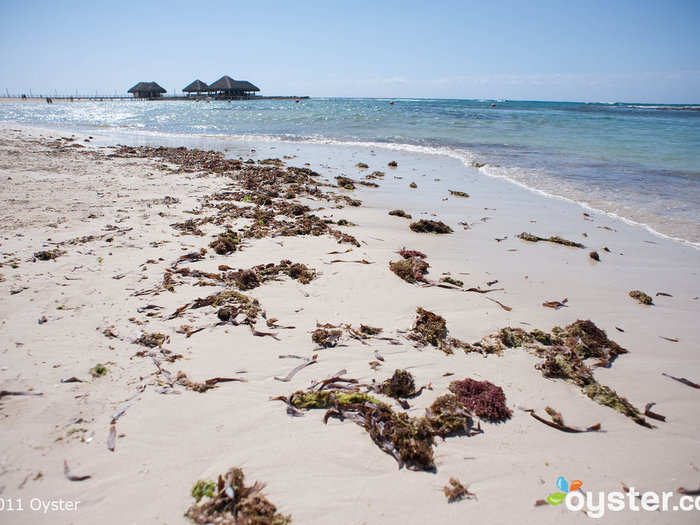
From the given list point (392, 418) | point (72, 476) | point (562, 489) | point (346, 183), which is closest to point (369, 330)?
point (392, 418)

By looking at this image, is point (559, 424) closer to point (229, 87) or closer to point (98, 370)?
point (98, 370)

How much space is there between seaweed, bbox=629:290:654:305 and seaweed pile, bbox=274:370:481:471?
3.48 meters

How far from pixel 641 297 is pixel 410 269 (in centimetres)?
301

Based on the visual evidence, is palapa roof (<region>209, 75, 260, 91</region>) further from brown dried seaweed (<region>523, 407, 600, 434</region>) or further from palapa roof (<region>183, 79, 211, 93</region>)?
brown dried seaweed (<region>523, 407, 600, 434</region>)

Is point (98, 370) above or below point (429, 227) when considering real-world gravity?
below

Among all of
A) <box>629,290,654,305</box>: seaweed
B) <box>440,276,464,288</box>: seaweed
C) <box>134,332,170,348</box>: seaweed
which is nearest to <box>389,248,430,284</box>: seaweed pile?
<box>440,276,464,288</box>: seaweed

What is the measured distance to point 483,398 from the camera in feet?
9.54

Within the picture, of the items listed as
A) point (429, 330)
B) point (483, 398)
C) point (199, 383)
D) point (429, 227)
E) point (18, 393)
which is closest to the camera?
point (18, 393)

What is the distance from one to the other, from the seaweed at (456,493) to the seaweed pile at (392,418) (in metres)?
0.17

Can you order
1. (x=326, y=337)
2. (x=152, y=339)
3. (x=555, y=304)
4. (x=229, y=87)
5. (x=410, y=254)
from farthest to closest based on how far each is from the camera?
1. (x=229, y=87)
2. (x=410, y=254)
3. (x=555, y=304)
4. (x=326, y=337)
5. (x=152, y=339)

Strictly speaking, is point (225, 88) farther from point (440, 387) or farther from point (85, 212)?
point (440, 387)

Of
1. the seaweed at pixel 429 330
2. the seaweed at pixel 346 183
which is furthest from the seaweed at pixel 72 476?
the seaweed at pixel 346 183

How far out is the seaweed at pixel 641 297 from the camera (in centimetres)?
466

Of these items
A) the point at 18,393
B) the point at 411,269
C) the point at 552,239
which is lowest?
the point at 18,393
